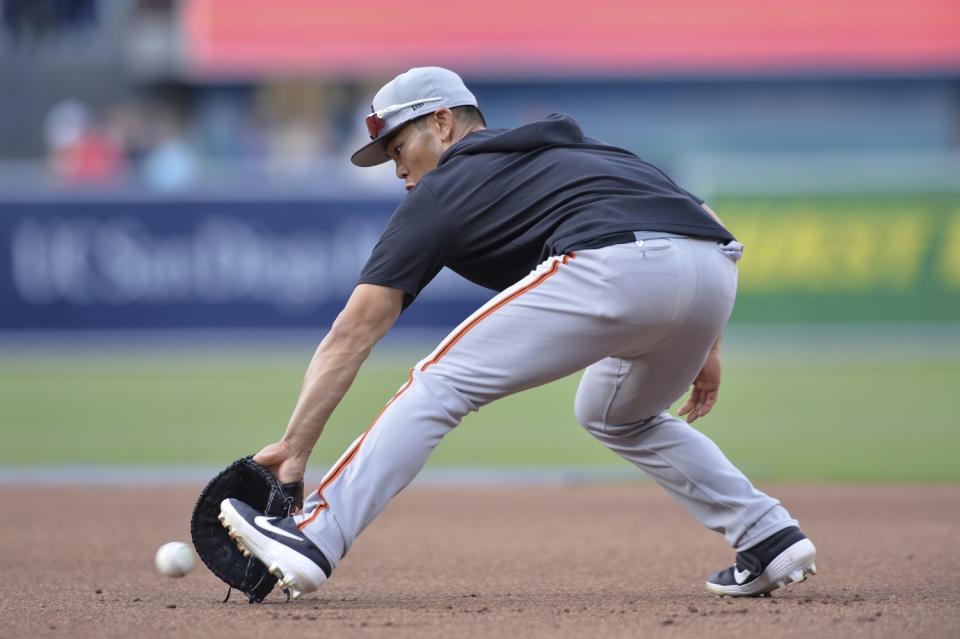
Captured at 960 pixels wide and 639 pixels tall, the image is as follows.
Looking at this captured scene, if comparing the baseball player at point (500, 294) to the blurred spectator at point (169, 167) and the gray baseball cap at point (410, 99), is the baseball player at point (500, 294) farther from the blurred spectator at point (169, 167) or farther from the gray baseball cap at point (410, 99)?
the blurred spectator at point (169, 167)

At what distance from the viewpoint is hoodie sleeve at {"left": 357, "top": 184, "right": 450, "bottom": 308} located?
4254 millimetres

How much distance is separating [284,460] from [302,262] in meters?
11.4

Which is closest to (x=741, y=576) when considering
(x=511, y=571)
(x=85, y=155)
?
(x=511, y=571)

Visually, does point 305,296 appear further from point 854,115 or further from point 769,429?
point 854,115

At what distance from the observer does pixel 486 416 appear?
11.9 meters

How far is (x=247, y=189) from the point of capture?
15.9m

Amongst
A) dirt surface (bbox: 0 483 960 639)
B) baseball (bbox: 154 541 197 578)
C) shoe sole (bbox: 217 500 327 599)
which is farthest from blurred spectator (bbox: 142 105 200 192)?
shoe sole (bbox: 217 500 327 599)

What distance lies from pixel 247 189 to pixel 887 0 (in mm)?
12450

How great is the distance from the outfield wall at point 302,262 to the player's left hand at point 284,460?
36.7ft

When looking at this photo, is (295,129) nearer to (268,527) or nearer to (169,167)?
(169,167)

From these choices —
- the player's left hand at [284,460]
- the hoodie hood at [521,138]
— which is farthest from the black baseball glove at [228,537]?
the hoodie hood at [521,138]

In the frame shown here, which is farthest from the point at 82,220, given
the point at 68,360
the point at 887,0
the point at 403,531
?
the point at 887,0

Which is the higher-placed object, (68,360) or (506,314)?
(506,314)

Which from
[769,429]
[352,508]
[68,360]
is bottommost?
[68,360]
